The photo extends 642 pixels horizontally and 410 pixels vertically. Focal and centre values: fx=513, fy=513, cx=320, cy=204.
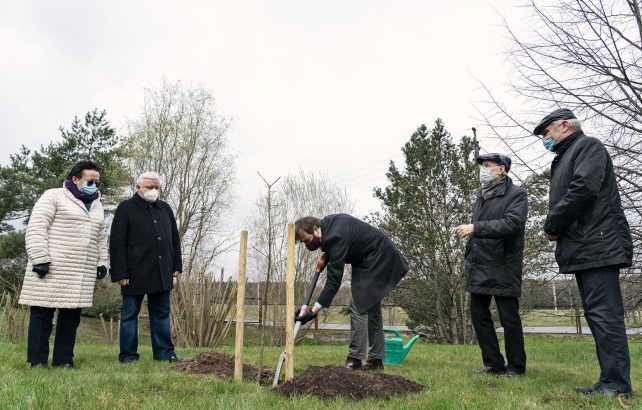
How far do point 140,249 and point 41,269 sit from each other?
1.00m

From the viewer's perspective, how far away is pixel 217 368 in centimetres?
431

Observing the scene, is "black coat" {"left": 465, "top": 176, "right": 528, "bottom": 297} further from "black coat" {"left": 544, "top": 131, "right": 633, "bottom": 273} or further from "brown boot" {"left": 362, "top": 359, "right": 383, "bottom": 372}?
"brown boot" {"left": 362, "top": 359, "right": 383, "bottom": 372}

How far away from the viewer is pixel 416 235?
1496 cm

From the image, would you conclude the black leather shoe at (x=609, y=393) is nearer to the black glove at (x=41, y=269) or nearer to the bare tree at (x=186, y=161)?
the black glove at (x=41, y=269)

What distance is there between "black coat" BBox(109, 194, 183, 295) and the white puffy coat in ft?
0.85

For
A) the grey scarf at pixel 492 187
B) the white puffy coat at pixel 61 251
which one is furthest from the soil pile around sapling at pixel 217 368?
the grey scarf at pixel 492 187

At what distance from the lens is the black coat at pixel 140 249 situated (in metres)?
5.14

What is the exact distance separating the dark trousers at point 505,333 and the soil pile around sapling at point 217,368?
1.91m

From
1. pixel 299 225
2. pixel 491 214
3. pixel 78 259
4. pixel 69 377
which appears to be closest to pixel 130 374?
pixel 69 377

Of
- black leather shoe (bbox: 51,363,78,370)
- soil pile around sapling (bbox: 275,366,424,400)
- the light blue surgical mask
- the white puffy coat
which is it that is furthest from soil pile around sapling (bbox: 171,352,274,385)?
the light blue surgical mask

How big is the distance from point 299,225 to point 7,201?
23.9m

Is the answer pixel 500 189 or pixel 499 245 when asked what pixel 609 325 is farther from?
pixel 500 189

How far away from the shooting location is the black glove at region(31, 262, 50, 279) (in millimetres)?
4398

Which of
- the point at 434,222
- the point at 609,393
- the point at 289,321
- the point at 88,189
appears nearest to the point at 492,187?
the point at 609,393
